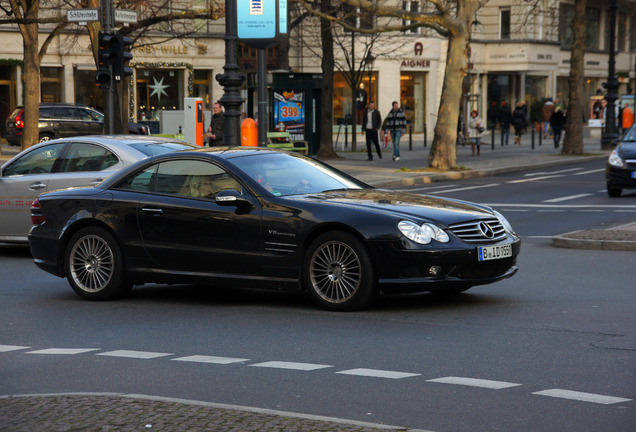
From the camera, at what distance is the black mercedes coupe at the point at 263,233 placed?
8.82 m

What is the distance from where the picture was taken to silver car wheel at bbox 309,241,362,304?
29.2 ft

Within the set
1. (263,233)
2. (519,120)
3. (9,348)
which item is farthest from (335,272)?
(519,120)

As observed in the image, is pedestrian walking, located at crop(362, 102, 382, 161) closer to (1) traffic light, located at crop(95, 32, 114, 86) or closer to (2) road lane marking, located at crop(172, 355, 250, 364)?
(1) traffic light, located at crop(95, 32, 114, 86)

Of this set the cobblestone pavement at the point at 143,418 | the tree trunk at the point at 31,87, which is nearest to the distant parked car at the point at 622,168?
the cobblestone pavement at the point at 143,418

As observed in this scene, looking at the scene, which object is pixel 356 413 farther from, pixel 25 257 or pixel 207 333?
pixel 25 257

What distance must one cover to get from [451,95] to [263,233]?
21.2 metres

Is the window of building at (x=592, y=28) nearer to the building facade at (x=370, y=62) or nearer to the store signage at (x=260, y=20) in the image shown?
the building facade at (x=370, y=62)

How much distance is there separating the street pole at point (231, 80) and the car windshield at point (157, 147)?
6768 millimetres

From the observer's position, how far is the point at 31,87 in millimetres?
33781

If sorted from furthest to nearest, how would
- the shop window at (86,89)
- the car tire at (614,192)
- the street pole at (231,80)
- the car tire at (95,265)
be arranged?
the shop window at (86,89) < the car tire at (614,192) < the street pole at (231,80) < the car tire at (95,265)

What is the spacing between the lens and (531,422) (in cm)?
543

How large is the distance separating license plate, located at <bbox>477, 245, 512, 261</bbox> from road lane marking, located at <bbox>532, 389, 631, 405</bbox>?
2886 millimetres

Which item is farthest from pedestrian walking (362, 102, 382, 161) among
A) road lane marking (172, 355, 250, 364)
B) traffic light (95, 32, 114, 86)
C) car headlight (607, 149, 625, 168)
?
road lane marking (172, 355, 250, 364)

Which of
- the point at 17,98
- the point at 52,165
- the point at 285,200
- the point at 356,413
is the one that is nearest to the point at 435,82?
the point at 17,98
